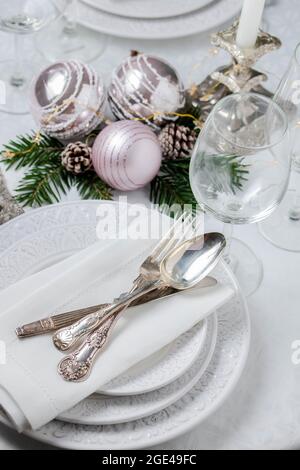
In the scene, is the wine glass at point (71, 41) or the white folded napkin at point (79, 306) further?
the wine glass at point (71, 41)

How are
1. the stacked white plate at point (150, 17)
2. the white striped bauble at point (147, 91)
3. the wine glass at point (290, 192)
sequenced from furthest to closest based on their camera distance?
Result: the stacked white plate at point (150, 17) < the white striped bauble at point (147, 91) < the wine glass at point (290, 192)

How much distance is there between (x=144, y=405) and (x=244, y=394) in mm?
123

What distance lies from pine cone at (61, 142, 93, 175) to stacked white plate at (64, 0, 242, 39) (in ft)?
0.76

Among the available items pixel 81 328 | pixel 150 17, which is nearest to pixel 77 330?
pixel 81 328

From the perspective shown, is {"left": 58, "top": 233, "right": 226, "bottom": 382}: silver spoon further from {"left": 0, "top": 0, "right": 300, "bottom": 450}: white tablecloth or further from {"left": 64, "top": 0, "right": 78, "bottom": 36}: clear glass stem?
{"left": 64, "top": 0, "right": 78, "bottom": 36}: clear glass stem

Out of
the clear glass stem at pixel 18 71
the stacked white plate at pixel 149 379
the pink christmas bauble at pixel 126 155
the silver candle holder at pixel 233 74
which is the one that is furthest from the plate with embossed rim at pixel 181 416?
the clear glass stem at pixel 18 71

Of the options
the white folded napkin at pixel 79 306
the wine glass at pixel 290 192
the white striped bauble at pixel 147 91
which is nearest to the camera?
Result: the white folded napkin at pixel 79 306

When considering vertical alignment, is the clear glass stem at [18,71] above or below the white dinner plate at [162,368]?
above

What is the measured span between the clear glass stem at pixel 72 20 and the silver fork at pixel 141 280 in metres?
0.42

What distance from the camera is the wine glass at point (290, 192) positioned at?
30.2 inches

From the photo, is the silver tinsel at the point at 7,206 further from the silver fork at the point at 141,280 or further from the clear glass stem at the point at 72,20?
the clear glass stem at the point at 72,20

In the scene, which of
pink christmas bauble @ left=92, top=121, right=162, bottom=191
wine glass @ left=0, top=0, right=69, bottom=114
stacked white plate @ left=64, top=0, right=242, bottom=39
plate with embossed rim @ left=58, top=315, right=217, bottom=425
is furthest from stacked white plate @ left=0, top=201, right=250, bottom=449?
stacked white plate @ left=64, top=0, right=242, bottom=39

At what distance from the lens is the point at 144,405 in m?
0.62

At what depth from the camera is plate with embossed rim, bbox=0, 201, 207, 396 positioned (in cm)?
63
